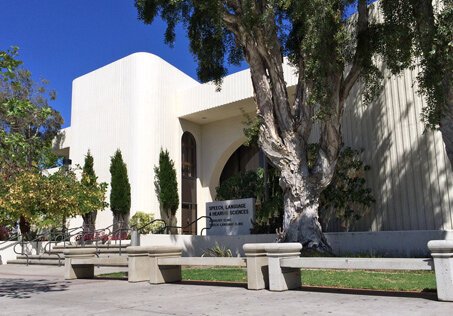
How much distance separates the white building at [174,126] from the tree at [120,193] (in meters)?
0.30

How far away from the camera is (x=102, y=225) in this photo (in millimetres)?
25703

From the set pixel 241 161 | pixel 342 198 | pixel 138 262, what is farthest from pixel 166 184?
pixel 138 262

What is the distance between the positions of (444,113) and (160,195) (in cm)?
1697

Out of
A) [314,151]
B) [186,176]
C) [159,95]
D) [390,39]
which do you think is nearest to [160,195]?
[186,176]

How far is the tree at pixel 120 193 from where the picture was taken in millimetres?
24453

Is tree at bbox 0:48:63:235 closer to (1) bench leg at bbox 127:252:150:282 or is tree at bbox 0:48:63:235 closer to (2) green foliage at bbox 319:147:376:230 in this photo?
(1) bench leg at bbox 127:252:150:282

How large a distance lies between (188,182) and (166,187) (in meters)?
2.40

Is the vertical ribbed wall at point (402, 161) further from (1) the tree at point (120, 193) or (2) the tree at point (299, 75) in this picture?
(1) the tree at point (120, 193)

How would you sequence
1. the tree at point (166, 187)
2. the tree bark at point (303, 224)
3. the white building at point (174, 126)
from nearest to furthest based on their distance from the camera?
1. the tree bark at point (303, 224)
2. the white building at point (174, 126)
3. the tree at point (166, 187)

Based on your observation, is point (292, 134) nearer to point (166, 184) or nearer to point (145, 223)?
point (145, 223)

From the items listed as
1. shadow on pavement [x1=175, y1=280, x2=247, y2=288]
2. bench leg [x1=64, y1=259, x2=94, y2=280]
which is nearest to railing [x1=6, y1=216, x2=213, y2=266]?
bench leg [x1=64, y1=259, x2=94, y2=280]

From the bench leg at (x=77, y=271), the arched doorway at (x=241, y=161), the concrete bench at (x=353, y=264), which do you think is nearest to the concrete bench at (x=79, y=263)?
the bench leg at (x=77, y=271)

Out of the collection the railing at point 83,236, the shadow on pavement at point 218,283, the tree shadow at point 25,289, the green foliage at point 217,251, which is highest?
the railing at point 83,236

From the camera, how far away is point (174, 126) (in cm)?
2667
